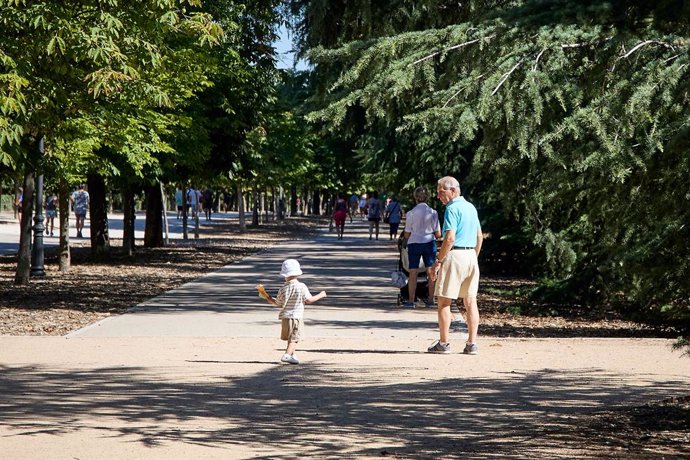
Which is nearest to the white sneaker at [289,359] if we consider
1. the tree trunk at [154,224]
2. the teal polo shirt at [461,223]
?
the teal polo shirt at [461,223]

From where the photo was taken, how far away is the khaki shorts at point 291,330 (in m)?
11.5

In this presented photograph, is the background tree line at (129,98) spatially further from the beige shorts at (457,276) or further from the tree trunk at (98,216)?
the beige shorts at (457,276)

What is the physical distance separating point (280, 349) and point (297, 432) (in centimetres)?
476

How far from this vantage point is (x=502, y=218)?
78.3 ft

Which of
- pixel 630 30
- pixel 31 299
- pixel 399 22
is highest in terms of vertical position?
pixel 399 22

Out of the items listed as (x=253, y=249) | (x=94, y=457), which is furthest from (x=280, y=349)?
(x=253, y=249)

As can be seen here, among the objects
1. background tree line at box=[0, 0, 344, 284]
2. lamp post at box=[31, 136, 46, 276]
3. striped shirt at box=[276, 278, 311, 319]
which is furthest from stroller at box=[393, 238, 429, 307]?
lamp post at box=[31, 136, 46, 276]

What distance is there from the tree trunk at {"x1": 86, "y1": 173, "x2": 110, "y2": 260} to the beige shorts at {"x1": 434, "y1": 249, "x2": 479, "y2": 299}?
736 inches

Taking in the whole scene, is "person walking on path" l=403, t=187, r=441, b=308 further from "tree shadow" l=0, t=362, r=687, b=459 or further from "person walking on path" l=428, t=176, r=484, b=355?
"tree shadow" l=0, t=362, r=687, b=459

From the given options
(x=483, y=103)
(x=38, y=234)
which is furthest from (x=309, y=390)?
(x=38, y=234)

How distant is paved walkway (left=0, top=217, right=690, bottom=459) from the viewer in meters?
7.55

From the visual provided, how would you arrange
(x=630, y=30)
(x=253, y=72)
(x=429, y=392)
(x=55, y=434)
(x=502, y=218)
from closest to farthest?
(x=630, y=30) < (x=55, y=434) < (x=429, y=392) < (x=502, y=218) < (x=253, y=72)

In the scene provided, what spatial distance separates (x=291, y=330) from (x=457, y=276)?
181 centimetres

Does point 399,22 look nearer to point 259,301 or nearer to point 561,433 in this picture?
point 259,301
